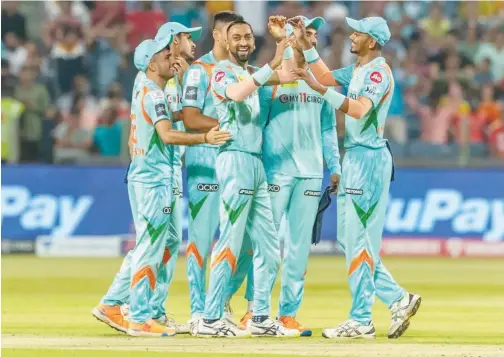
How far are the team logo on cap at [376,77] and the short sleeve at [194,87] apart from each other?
1.29 m

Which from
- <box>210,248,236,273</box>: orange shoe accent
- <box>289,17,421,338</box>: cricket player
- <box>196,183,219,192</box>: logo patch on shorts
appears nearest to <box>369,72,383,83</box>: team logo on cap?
<box>289,17,421,338</box>: cricket player

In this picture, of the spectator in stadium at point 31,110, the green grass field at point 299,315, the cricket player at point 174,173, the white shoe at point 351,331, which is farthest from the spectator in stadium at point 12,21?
the white shoe at point 351,331

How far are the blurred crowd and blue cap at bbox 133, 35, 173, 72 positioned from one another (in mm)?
9078

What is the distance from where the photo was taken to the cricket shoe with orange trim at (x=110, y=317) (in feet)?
36.1

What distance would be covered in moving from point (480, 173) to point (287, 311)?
31.2 ft

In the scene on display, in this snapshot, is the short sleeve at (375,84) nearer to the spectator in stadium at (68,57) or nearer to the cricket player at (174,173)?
the cricket player at (174,173)

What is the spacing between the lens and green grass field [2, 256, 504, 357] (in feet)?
32.0

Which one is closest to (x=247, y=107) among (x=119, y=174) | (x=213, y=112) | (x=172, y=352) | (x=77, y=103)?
(x=213, y=112)

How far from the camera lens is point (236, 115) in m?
10.6

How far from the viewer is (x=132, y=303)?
34.8 feet

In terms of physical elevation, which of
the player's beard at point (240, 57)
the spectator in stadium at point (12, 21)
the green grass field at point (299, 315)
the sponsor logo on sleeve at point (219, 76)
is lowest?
the green grass field at point (299, 315)

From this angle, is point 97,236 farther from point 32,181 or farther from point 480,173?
point 480,173

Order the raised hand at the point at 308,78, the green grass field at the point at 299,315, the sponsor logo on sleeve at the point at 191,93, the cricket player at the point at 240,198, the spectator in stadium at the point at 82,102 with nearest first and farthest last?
1. the green grass field at the point at 299,315
2. the raised hand at the point at 308,78
3. the cricket player at the point at 240,198
4. the sponsor logo on sleeve at the point at 191,93
5. the spectator in stadium at the point at 82,102

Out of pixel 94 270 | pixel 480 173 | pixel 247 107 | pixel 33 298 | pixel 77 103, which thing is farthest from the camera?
pixel 77 103
